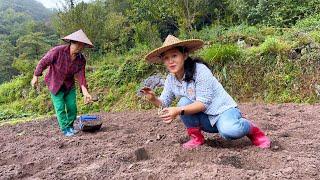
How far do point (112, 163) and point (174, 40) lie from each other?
1.02 meters

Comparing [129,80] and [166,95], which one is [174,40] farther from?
[129,80]

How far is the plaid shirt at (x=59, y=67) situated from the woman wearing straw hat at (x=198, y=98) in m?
1.56

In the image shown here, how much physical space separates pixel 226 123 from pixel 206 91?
0.93ft

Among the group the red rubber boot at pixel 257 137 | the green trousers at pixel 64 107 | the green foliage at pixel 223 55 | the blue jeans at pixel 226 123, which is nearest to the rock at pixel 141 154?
the blue jeans at pixel 226 123

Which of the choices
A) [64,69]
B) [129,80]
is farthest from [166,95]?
[129,80]

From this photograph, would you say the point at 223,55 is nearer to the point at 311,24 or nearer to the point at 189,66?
the point at 311,24

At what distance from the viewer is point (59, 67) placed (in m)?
4.58

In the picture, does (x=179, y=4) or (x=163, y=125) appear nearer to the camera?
(x=163, y=125)

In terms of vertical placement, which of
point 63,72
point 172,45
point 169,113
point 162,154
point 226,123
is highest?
point 172,45

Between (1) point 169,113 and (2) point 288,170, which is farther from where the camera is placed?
(1) point 169,113

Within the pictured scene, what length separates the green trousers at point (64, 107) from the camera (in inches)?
184

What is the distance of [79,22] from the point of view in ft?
35.9

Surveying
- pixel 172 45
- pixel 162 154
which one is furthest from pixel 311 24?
pixel 162 154

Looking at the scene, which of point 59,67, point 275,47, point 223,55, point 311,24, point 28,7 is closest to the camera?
point 59,67
